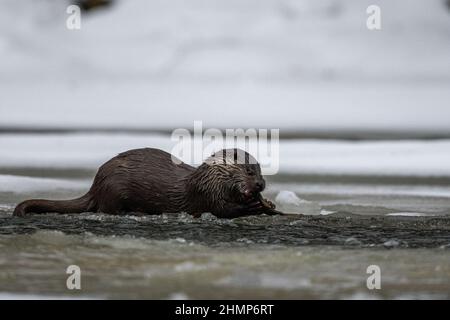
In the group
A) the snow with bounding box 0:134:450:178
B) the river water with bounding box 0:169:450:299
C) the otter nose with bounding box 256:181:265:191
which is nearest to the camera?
the river water with bounding box 0:169:450:299

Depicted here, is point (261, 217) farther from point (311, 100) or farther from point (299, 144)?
point (311, 100)

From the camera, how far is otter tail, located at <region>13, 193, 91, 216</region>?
631 cm

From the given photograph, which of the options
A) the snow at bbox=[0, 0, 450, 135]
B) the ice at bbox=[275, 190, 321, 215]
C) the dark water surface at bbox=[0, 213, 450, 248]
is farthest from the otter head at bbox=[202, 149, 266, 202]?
the snow at bbox=[0, 0, 450, 135]

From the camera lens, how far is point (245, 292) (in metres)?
4.50

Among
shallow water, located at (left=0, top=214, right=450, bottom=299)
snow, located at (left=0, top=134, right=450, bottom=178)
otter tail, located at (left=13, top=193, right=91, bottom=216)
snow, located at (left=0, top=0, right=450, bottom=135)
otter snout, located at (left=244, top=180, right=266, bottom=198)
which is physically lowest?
shallow water, located at (left=0, top=214, right=450, bottom=299)

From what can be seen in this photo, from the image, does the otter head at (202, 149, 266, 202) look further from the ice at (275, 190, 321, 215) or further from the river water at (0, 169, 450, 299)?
the ice at (275, 190, 321, 215)

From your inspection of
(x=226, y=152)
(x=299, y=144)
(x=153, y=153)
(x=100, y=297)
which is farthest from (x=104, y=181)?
(x=299, y=144)

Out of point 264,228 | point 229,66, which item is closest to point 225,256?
point 264,228

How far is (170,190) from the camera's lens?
21.1 ft

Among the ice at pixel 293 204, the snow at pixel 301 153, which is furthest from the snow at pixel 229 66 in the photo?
the ice at pixel 293 204

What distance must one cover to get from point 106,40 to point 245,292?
7958mm

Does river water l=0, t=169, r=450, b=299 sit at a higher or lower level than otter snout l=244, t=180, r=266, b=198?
lower

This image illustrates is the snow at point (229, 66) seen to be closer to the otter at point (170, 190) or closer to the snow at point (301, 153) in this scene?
the snow at point (301, 153)

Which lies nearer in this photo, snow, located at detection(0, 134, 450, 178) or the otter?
the otter
